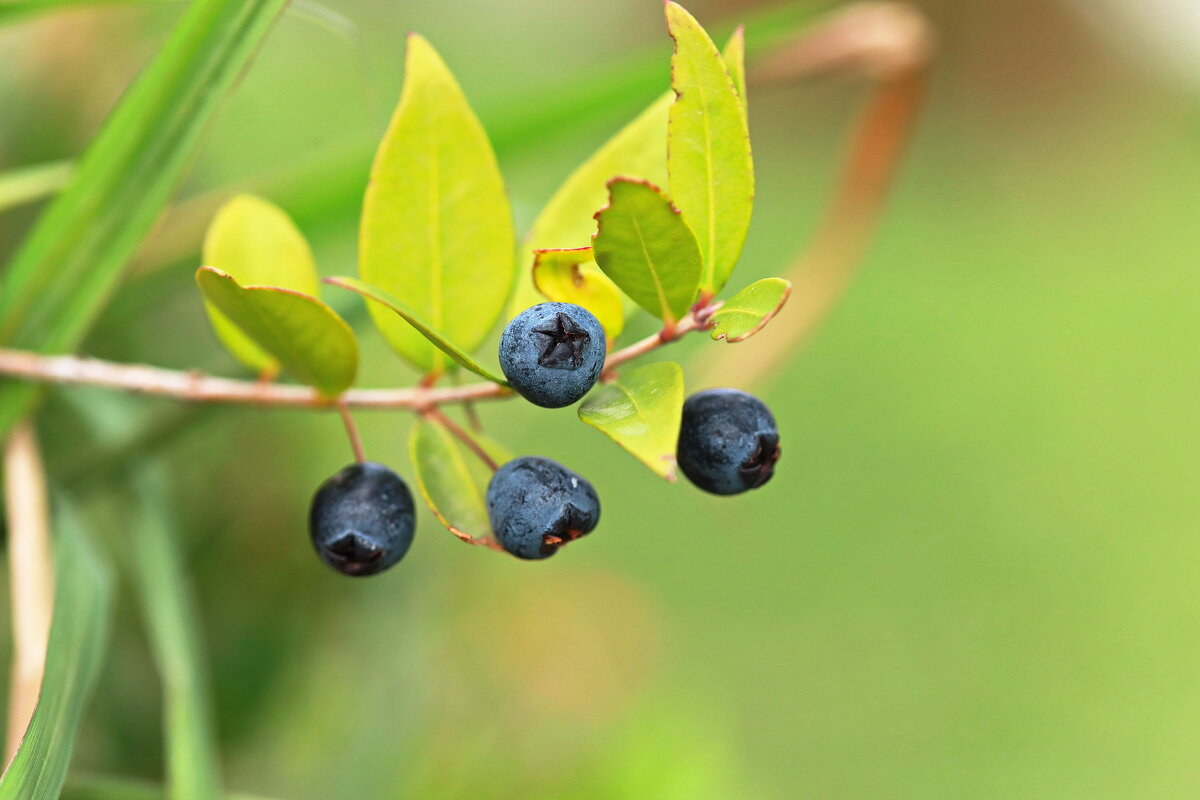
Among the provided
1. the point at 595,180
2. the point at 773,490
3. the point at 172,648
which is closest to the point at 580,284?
the point at 595,180

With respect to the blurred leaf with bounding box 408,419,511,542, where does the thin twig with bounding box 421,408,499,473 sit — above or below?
above

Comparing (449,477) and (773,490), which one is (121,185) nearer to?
Answer: (449,477)

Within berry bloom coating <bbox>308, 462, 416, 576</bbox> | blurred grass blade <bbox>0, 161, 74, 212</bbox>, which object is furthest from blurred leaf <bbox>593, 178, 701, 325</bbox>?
blurred grass blade <bbox>0, 161, 74, 212</bbox>

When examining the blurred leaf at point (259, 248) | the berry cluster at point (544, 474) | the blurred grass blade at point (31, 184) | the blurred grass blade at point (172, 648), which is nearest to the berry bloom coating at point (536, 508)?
the berry cluster at point (544, 474)

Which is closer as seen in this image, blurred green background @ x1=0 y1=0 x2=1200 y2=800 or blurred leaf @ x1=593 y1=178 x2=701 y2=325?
blurred leaf @ x1=593 y1=178 x2=701 y2=325

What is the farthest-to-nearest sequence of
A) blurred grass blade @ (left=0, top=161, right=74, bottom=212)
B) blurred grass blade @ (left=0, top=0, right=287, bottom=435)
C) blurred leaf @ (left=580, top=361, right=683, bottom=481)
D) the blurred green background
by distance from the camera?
the blurred green background
blurred grass blade @ (left=0, top=161, right=74, bottom=212)
blurred grass blade @ (left=0, top=0, right=287, bottom=435)
blurred leaf @ (left=580, top=361, right=683, bottom=481)

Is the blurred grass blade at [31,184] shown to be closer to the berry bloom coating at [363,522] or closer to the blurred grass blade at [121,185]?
the blurred grass blade at [121,185]

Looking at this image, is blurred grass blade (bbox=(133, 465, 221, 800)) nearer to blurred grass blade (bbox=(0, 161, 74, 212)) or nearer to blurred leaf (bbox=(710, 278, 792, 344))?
blurred grass blade (bbox=(0, 161, 74, 212))
